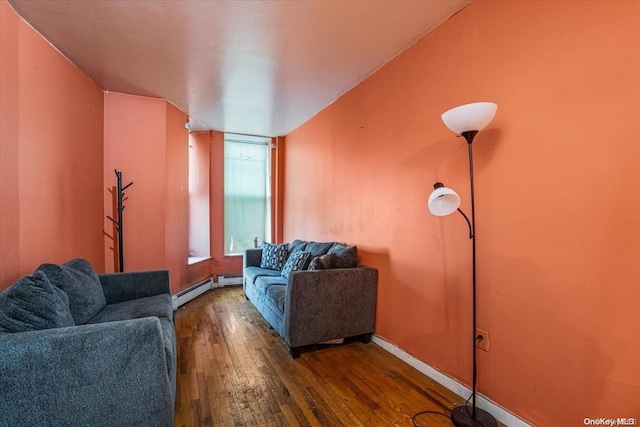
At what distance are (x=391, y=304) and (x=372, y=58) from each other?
2.17 metres

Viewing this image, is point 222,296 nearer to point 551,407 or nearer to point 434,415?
point 434,415

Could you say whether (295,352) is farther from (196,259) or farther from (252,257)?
(196,259)

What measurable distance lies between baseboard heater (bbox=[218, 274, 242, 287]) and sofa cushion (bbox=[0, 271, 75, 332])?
346cm

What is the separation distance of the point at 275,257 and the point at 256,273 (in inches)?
14.6

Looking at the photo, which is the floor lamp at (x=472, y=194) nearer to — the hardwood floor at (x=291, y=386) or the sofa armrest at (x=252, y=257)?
the hardwood floor at (x=291, y=386)

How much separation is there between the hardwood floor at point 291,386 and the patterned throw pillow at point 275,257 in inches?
41.5

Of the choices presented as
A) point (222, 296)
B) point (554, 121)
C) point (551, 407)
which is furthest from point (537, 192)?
point (222, 296)

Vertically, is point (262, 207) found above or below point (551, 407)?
above

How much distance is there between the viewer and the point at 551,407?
4.99ft

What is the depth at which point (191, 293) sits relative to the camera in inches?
166

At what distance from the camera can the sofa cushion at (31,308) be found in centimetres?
137

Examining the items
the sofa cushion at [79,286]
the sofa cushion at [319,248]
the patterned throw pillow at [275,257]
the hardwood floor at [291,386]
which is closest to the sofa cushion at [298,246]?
the patterned throw pillow at [275,257]

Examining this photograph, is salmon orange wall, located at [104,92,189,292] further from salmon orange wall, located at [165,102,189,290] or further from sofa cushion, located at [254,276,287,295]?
sofa cushion, located at [254,276,287,295]

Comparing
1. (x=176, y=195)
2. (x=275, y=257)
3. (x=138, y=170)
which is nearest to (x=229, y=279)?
(x=275, y=257)
